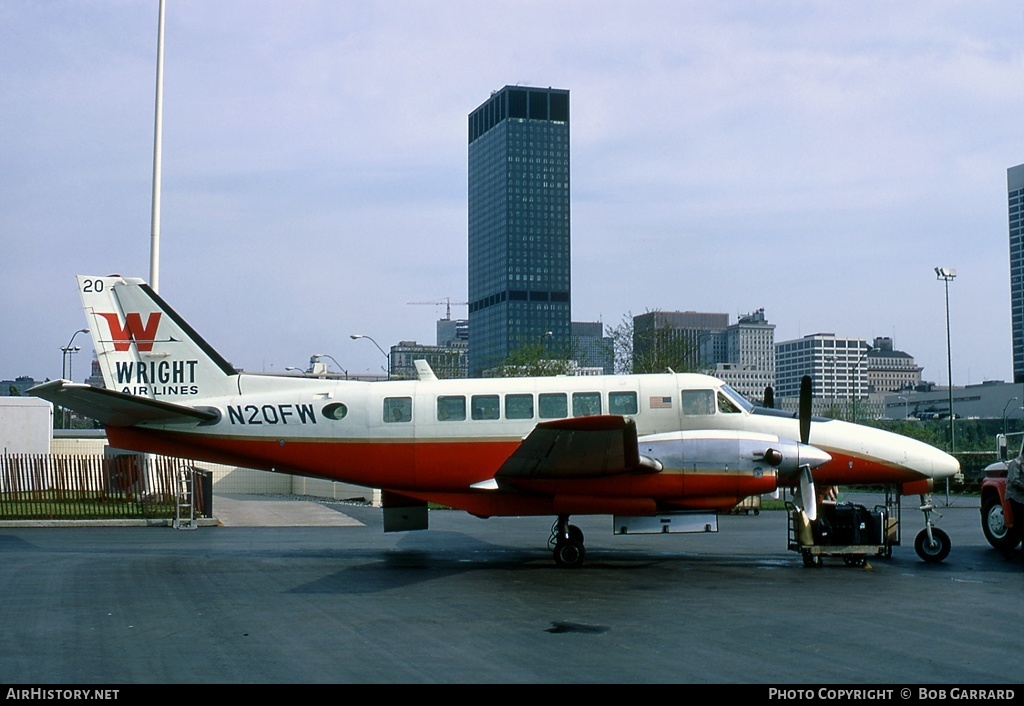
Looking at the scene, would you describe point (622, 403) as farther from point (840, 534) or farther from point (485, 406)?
point (840, 534)

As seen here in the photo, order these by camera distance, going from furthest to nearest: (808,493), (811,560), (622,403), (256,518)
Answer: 1. (256,518)
2. (622,403)
3. (811,560)
4. (808,493)

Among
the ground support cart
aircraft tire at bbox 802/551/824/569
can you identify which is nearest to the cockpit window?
the ground support cart

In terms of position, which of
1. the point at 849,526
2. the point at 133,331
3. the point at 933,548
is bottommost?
the point at 933,548

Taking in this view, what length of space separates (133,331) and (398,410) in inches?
224

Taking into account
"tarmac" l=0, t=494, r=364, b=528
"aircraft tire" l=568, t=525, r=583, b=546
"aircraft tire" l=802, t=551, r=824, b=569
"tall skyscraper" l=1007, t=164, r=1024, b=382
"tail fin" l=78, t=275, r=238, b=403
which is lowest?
"tarmac" l=0, t=494, r=364, b=528

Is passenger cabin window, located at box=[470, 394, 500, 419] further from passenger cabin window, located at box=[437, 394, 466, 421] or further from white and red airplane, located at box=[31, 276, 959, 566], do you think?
passenger cabin window, located at box=[437, 394, 466, 421]

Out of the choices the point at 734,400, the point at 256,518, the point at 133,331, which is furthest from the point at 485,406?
the point at 256,518

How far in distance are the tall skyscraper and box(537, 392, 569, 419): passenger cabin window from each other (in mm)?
180059

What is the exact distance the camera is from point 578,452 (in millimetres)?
14773

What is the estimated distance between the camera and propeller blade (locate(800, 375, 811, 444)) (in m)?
15.3

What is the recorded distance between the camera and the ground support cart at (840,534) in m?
15.9
